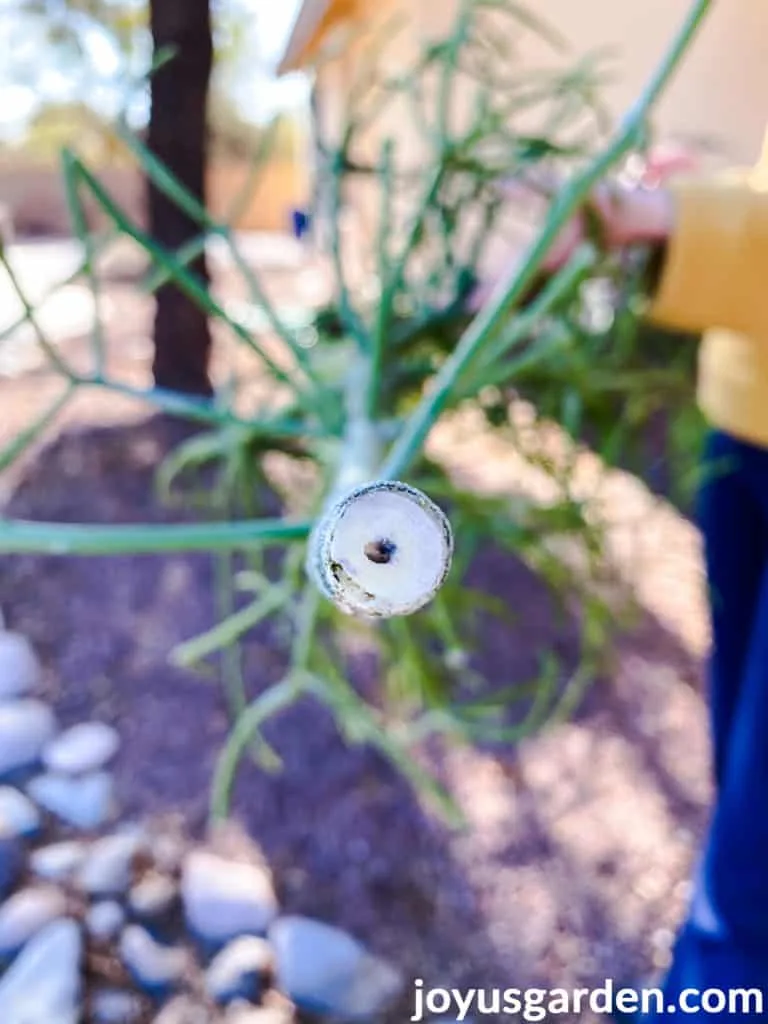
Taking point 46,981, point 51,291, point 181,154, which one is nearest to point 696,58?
point 181,154

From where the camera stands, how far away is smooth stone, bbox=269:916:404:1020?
621mm

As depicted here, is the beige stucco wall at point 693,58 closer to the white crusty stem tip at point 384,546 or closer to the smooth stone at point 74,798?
the smooth stone at point 74,798

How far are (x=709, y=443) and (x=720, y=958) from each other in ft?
0.97

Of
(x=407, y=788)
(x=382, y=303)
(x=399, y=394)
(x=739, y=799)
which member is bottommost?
(x=407, y=788)

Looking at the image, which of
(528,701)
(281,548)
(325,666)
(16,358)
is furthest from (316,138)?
(16,358)

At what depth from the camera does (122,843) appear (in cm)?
69

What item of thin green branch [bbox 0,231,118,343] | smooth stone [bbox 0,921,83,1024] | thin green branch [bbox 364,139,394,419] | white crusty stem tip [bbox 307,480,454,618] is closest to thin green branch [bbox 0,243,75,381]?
thin green branch [bbox 0,231,118,343]

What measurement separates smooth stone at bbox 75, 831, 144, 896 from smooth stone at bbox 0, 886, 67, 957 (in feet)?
0.07

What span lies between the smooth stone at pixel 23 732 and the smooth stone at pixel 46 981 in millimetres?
142

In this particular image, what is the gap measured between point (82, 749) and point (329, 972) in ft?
0.80

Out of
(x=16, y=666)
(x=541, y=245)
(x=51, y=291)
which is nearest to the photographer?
(x=541, y=245)

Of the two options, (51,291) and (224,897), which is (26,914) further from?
(51,291)

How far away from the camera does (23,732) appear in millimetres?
751

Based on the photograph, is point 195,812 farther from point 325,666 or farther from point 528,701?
point 528,701
